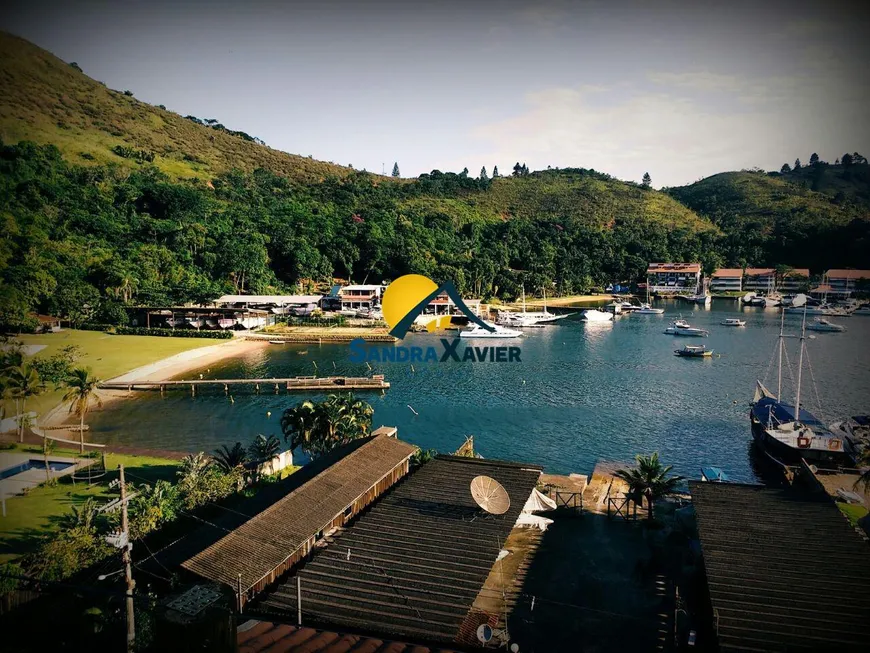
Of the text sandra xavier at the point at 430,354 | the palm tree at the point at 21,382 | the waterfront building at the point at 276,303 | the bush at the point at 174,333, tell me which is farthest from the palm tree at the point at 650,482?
the waterfront building at the point at 276,303

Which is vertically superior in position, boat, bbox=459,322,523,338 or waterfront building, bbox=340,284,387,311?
waterfront building, bbox=340,284,387,311

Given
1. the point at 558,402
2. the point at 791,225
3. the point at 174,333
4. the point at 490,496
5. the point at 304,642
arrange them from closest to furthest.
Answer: the point at 304,642 → the point at 490,496 → the point at 558,402 → the point at 174,333 → the point at 791,225

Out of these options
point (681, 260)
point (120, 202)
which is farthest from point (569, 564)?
point (681, 260)

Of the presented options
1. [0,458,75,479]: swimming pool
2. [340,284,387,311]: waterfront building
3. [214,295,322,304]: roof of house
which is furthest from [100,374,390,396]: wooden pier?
[340,284,387,311]: waterfront building

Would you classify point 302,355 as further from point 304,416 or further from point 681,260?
point 681,260

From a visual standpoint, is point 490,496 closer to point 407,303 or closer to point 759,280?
point 407,303

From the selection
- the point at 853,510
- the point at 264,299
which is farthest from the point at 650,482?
the point at 264,299

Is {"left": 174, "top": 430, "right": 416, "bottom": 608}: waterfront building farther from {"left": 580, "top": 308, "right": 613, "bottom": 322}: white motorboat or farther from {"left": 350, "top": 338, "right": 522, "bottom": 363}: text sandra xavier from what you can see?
{"left": 580, "top": 308, "right": 613, "bottom": 322}: white motorboat
